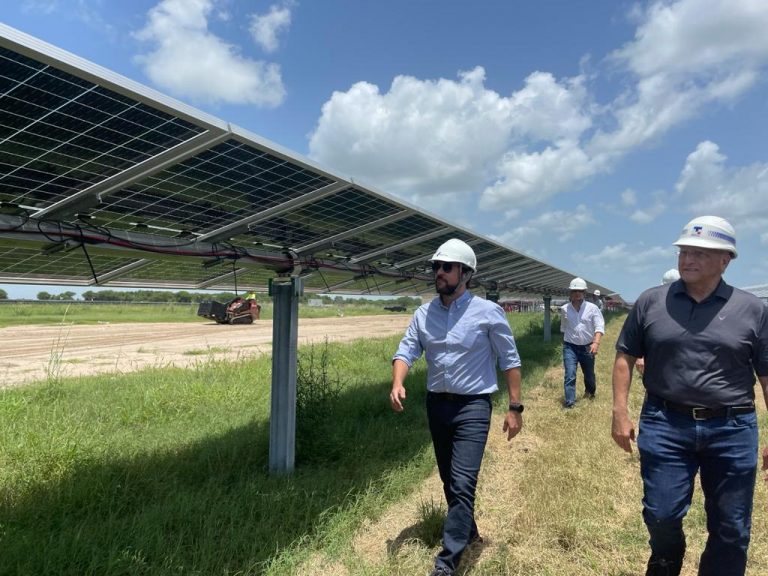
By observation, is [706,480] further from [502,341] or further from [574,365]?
[574,365]

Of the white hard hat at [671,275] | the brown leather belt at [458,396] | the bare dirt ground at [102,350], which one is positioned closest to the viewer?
the brown leather belt at [458,396]

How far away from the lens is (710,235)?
2.73 meters

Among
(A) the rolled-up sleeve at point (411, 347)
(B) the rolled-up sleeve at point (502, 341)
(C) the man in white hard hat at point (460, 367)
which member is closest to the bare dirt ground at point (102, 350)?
(A) the rolled-up sleeve at point (411, 347)

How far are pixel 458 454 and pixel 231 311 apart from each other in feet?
102

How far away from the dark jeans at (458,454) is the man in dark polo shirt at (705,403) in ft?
3.10

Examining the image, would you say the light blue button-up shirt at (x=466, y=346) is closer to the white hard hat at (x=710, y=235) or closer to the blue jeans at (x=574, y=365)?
the white hard hat at (x=710, y=235)

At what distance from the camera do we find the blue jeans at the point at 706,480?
2.59 m

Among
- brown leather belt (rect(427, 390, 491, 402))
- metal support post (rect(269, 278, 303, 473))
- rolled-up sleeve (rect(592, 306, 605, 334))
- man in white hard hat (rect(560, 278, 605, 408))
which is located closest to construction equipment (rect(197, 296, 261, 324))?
man in white hard hat (rect(560, 278, 605, 408))

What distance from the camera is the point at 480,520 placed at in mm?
4055

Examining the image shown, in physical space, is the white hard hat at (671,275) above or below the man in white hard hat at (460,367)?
above

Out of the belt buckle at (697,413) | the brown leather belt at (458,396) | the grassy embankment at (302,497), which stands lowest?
the grassy embankment at (302,497)

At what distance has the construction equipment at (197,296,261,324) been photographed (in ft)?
107

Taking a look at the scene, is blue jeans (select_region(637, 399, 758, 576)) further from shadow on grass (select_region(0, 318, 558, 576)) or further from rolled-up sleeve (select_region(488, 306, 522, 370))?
shadow on grass (select_region(0, 318, 558, 576))

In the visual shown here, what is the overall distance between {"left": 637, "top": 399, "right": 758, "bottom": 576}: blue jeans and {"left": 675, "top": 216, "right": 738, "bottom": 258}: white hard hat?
2.89 feet
